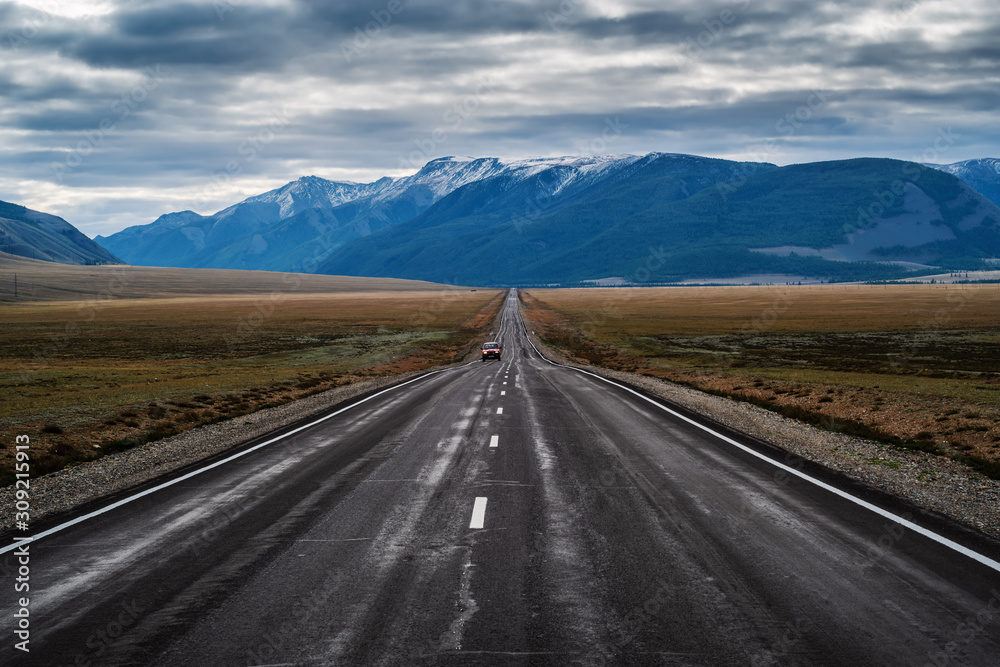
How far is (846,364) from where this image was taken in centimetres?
4072

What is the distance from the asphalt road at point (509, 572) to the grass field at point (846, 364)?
6611 millimetres

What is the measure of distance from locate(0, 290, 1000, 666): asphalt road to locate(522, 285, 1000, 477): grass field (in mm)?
6611

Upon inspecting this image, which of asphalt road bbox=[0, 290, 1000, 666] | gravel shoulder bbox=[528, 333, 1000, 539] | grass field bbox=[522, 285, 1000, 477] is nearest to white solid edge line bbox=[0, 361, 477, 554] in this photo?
asphalt road bbox=[0, 290, 1000, 666]

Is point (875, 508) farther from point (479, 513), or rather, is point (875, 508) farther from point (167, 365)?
point (167, 365)

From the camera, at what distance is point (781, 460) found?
1346 centimetres

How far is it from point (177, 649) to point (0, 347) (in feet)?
232

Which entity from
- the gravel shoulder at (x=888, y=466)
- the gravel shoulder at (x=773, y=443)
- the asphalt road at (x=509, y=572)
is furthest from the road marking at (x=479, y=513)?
the gravel shoulder at (x=888, y=466)

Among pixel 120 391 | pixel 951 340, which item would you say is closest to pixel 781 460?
pixel 120 391

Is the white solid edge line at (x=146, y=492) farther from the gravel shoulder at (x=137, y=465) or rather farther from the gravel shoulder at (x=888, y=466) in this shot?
the gravel shoulder at (x=888, y=466)

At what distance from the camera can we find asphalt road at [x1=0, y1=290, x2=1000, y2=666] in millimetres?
5832

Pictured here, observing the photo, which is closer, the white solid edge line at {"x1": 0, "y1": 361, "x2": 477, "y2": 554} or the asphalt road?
the asphalt road

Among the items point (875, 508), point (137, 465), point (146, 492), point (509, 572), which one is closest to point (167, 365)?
point (137, 465)

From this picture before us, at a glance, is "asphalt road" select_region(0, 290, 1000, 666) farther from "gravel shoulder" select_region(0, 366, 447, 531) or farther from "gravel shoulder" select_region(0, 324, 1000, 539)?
"gravel shoulder" select_region(0, 366, 447, 531)

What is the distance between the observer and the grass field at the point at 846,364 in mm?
18047
